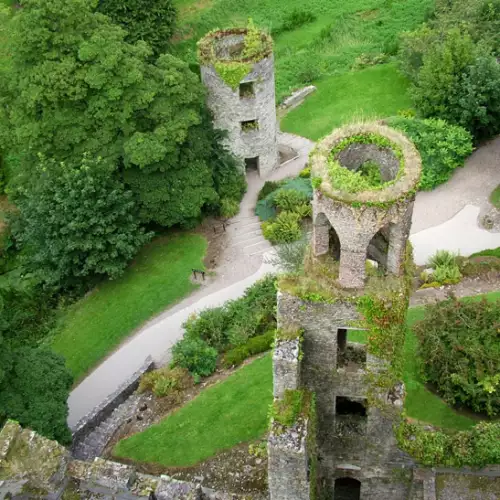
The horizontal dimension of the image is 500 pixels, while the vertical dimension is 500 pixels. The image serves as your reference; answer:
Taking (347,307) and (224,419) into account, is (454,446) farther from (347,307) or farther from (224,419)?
(224,419)

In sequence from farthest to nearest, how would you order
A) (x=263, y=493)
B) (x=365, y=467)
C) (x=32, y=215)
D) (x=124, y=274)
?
(x=124, y=274)
(x=32, y=215)
(x=263, y=493)
(x=365, y=467)

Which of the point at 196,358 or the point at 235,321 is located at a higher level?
the point at 235,321

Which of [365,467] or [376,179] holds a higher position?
[376,179]

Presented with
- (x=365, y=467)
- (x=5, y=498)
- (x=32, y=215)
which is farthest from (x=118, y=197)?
(x=365, y=467)

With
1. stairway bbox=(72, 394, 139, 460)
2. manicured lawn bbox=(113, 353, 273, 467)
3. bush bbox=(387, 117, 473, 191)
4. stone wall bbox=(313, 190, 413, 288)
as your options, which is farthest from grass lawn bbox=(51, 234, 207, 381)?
stone wall bbox=(313, 190, 413, 288)

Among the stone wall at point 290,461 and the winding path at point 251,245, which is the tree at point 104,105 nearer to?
the winding path at point 251,245

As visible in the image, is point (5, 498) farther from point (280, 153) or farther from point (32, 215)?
point (280, 153)

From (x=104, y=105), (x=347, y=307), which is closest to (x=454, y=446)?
(x=347, y=307)

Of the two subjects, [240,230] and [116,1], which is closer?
[240,230]
